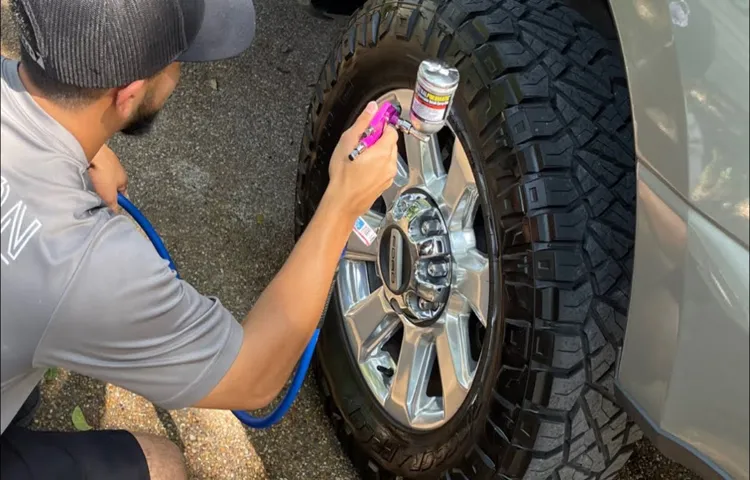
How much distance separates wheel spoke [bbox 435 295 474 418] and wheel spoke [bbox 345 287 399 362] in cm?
25

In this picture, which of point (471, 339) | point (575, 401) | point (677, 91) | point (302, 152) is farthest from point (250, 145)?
point (677, 91)

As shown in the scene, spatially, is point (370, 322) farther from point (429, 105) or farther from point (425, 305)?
point (429, 105)

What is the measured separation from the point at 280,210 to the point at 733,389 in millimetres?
1932

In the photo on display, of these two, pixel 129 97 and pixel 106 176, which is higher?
pixel 129 97

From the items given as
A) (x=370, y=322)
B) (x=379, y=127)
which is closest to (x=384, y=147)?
(x=379, y=127)

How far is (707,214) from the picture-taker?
1312mm

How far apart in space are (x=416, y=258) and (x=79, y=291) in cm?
84

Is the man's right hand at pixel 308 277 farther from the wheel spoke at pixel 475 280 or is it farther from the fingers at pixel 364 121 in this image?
the wheel spoke at pixel 475 280

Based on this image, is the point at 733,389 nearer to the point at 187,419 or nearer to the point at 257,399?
the point at 257,399

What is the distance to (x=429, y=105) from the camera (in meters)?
1.59

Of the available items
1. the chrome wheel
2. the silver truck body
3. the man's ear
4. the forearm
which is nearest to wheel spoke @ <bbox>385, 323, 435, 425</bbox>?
the chrome wheel

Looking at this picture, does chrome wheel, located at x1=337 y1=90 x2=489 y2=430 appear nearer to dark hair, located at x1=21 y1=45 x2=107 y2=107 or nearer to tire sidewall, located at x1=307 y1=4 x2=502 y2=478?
tire sidewall, located at x1=307 y1=4 x2=502 y2=478

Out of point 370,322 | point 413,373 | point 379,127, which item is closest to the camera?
point 379,127

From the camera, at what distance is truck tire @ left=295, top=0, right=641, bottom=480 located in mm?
1617
